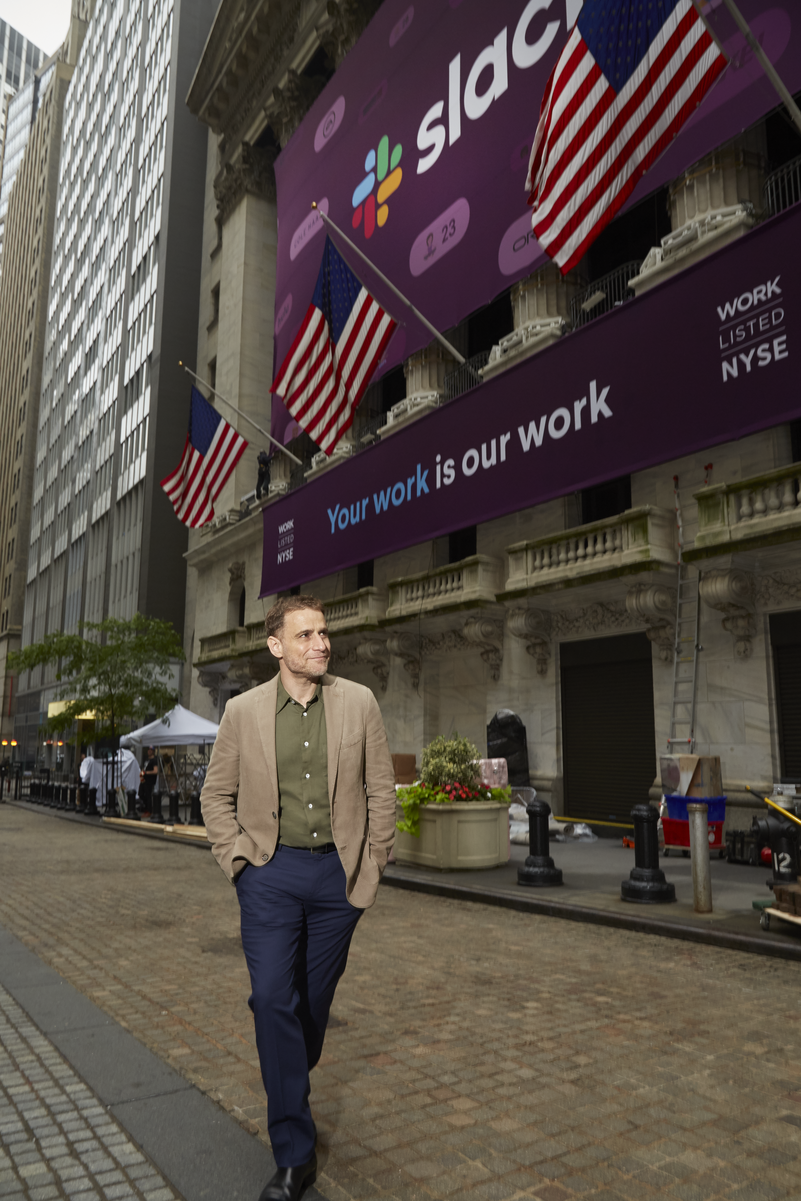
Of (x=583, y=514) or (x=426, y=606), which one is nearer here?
(x=583, y=514)

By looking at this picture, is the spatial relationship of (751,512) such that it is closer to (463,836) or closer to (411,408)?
(463,836)

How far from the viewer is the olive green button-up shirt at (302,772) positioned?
3307mm

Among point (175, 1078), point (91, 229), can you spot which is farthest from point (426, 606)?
point (91, 229)

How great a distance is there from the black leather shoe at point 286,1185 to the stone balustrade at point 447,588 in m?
17.2

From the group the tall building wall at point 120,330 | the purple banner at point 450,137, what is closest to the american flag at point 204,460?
the purple banner at point 450,137

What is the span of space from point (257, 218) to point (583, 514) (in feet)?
91.7

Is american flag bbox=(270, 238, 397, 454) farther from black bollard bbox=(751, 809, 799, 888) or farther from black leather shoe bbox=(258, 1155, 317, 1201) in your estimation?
black leather shoe bbox=(258, 1155, 317, 1201)

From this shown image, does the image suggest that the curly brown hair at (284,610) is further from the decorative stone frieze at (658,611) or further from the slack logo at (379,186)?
the slack logo at (379,186)

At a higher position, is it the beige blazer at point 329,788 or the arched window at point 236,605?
the arched window at point 236,605

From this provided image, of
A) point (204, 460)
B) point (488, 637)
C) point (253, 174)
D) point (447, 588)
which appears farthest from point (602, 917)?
point (253, 174)

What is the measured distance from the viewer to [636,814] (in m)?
9.33

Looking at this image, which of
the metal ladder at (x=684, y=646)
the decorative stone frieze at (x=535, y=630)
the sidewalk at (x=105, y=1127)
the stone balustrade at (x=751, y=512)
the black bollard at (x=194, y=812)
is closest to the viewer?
the sidewalk at (x=105, y=1127)

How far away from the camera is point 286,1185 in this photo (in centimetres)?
298

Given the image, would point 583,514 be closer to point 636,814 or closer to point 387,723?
point 387,723
